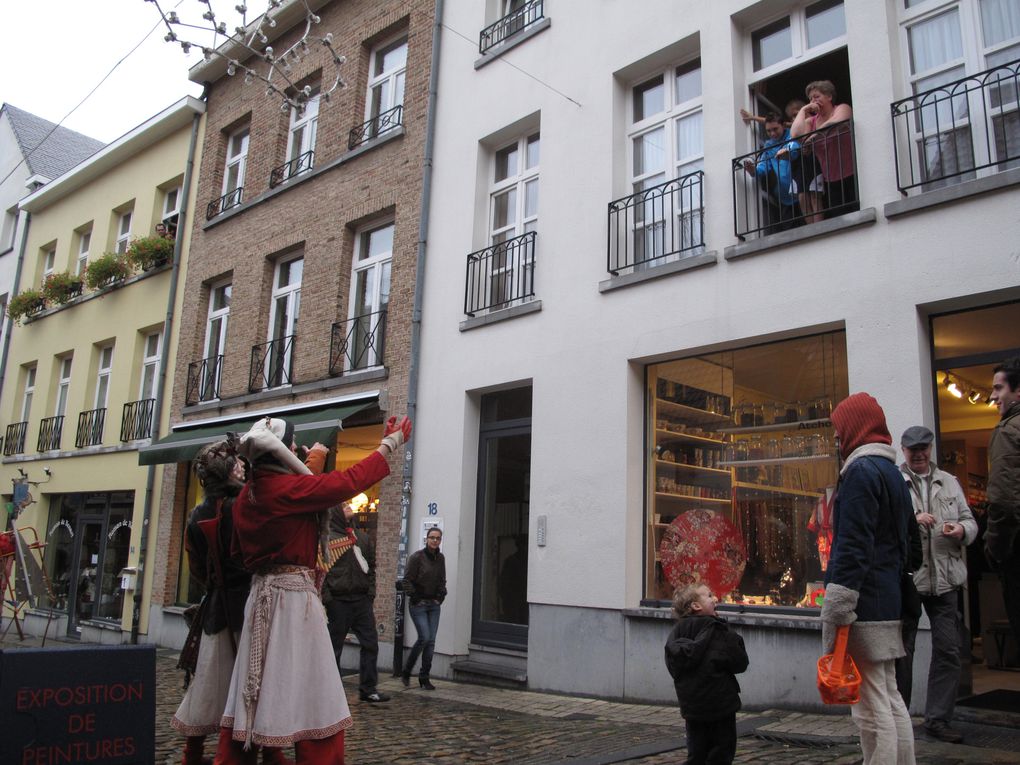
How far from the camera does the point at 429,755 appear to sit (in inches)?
244

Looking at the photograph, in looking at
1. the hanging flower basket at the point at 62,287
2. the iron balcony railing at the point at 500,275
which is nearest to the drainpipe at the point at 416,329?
the iron balcony railing at the point at 500,275

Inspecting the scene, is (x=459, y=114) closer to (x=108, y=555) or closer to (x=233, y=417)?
(x=233, y=417)

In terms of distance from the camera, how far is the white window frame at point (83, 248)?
850 inches

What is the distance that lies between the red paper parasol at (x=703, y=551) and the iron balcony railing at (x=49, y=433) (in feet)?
52.5

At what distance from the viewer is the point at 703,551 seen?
9023 mm

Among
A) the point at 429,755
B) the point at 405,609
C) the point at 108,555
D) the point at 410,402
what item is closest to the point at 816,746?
the point at 429,755

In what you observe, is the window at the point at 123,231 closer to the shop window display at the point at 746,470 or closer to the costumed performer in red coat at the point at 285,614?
the shop window display at the point at 746,470

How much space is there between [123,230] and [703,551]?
1658cm

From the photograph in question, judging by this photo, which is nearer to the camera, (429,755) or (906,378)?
(429,755)

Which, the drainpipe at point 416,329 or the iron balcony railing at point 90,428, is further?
the iron balcony railing at point 90,428

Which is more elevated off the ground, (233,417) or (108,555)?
(233,417)

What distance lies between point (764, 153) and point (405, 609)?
22.1ft

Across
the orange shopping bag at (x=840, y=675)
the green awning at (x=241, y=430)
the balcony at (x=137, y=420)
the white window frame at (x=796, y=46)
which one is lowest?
the orange shopping bag at (x=840, y=675)

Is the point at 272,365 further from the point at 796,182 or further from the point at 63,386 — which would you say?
the point at 796,182
